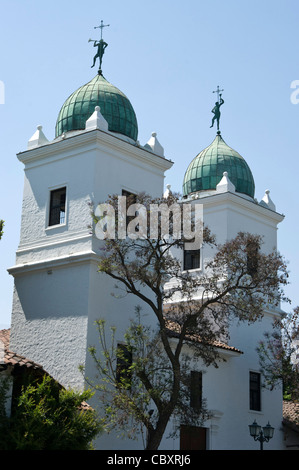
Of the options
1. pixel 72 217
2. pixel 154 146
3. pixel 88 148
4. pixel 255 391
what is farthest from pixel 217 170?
pixel 72 217

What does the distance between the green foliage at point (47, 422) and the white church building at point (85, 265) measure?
12.3 ft

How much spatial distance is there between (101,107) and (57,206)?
11.9 feet

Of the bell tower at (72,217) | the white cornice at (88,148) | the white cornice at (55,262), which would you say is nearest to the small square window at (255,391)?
the bell tower at (72,217)

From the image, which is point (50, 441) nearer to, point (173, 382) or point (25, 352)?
point (173, 382)

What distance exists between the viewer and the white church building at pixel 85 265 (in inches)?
894

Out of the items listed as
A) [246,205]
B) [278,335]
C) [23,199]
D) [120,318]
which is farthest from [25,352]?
[246,205]

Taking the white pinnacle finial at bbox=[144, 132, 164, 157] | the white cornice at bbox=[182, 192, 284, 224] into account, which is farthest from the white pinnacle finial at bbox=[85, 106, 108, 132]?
the white cornice at bbox=[182, 192, 284, 224]

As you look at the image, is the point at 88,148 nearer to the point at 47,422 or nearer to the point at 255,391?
the point at 47,422

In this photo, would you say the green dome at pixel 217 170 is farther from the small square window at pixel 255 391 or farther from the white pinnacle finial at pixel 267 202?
the small square window at pixel 255 391

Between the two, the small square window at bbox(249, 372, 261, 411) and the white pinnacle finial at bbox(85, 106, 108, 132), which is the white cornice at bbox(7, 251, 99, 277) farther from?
the small square window at bbox(249, 372, 261, 411)

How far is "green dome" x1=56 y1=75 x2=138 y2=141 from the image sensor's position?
2539 centimetres

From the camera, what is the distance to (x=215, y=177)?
31.4m

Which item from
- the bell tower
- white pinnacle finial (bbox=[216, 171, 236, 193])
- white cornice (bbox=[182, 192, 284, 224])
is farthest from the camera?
white pinnacle finial (bbox=[216, 171, 236, 193])

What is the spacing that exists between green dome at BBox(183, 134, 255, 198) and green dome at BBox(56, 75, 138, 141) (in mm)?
6310
